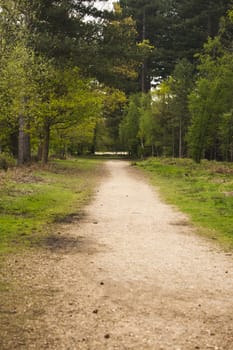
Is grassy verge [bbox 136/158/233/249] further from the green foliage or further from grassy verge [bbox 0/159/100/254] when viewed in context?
the green foliage

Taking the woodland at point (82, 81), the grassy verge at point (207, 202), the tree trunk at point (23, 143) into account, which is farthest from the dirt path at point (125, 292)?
the tree trunk at point (23, 143)

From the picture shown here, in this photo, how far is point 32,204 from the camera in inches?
534

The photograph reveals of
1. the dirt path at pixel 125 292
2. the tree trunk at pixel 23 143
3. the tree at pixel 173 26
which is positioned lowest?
the dirt path at pixel 125 292

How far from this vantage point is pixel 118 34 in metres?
27.2

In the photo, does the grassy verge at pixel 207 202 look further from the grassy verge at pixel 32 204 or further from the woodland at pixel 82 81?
the woodland at pixel 82 81

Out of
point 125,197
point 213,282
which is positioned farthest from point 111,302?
point 125,197

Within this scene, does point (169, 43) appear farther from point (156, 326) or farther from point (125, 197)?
point (156, 326)

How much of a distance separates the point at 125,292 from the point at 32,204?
820 centimetres

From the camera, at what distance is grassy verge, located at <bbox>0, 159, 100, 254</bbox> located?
946 centimetres

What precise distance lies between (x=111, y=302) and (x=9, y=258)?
9.15ft

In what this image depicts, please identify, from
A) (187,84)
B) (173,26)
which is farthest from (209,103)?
(173,26)

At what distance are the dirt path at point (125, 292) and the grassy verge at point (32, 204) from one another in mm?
783

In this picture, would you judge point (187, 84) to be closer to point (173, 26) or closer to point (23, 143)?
point (23, 143)

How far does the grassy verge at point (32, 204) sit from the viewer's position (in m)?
9.46
